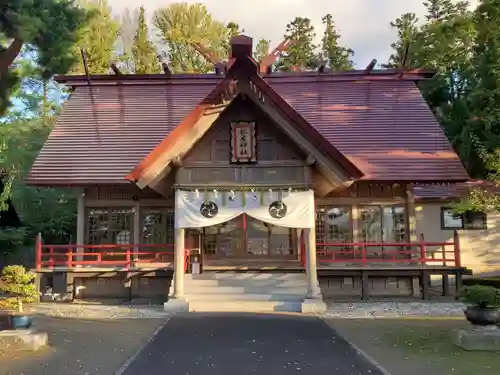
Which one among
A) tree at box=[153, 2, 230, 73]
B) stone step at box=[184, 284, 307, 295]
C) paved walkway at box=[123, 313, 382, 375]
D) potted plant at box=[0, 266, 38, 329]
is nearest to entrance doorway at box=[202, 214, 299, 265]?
stone step at box=[184, 284, 307, 295]

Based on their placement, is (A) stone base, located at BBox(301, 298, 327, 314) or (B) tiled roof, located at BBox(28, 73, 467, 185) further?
(B) tiled roof, located at BBox(28, 73, 467, 185)

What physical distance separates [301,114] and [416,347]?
39.3 ft

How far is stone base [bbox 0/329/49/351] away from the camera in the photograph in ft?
28.9

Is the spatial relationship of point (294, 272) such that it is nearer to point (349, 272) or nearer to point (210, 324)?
point (349, 272)

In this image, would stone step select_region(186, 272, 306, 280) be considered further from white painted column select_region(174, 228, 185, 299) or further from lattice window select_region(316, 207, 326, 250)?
lattice window select_region(316, 207, 326, 250)

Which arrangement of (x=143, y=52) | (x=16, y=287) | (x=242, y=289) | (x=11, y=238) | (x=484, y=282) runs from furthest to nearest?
(x=143, y=52) → (x=11, y=238) → (x=484, y=282) → (x=242, y=289) → (x=16, y=287)

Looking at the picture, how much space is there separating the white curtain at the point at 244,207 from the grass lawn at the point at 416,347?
3.21 m

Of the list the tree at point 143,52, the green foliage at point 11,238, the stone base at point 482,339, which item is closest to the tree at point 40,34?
the green foliage at point 11,238

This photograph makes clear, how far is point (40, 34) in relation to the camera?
12.2 meters

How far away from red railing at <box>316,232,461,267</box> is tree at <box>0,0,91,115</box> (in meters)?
9.37

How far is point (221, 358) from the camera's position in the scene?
320 inches

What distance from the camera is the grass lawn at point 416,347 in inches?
294

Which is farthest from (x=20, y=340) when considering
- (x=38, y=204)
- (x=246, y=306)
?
(x=38, y=204)

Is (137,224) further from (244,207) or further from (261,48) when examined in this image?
(261,48)
